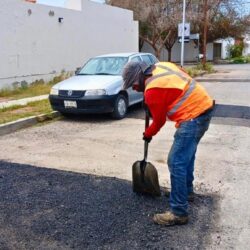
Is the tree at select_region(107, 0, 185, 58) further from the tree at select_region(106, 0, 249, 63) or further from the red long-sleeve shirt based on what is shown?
the red long-sleeve shirt

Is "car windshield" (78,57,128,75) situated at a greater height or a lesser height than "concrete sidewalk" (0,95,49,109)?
greater

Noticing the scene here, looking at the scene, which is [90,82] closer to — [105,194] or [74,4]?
[105,194]

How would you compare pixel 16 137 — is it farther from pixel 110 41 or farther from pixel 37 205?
pixel 110 41

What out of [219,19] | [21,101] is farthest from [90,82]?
[219,19]

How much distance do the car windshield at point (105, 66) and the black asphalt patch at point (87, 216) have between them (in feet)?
16.2

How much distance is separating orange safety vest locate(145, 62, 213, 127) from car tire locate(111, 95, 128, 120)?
538 cm

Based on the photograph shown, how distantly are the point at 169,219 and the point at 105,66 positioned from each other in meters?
6.60

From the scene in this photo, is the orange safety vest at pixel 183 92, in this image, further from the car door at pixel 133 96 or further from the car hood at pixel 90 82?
the car door at pixel 133 96

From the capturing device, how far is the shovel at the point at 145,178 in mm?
4176

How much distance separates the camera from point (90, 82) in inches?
352

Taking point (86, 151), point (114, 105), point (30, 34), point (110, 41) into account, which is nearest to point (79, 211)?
point (86, 151)

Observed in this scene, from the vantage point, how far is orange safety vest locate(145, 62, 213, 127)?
11.2 ft

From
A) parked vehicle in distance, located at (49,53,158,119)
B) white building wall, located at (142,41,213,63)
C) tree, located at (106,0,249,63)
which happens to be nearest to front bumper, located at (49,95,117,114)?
parked vehicle in distance, located at (49,53,158,119)

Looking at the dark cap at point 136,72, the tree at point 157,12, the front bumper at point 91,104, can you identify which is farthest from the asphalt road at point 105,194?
the tree at point 157,12
